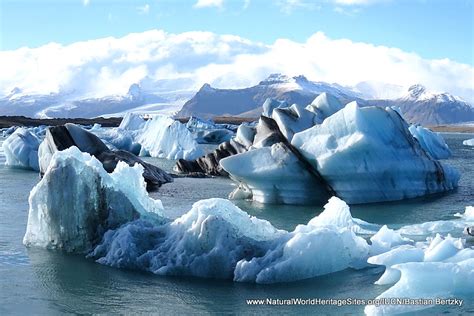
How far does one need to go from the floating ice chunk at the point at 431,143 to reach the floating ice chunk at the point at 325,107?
14.4 metres

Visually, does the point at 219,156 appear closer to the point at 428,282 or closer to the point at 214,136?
the point at 428,282

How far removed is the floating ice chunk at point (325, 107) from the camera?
1898 cm

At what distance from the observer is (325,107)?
19.2 meters

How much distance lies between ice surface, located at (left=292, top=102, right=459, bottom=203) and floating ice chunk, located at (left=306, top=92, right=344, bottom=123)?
238 cm

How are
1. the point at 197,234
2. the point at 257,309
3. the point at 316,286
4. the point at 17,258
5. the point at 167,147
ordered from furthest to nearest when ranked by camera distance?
the point at 167,147 < the point at 17,258 < the point at 197,234 < the point at 316,286 < the point at 257,309

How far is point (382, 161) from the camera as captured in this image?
51.8ft

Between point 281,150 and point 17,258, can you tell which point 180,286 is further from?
point 281,150

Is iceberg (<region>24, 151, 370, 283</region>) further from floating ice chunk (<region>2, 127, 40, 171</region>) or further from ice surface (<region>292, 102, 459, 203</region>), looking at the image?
floating ice chunk (<region>2, 127, 40, 171</region>)

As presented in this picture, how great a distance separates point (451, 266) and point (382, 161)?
856 centimetres

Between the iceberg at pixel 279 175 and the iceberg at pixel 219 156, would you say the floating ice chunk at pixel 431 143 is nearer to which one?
the iceberg at pixel 219 156

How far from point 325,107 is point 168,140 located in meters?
14.5

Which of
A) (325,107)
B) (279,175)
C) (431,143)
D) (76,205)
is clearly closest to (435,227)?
(279,175)

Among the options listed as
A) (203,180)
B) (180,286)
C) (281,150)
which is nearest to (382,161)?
(281,150)

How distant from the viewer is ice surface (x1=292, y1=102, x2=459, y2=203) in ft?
50.1
